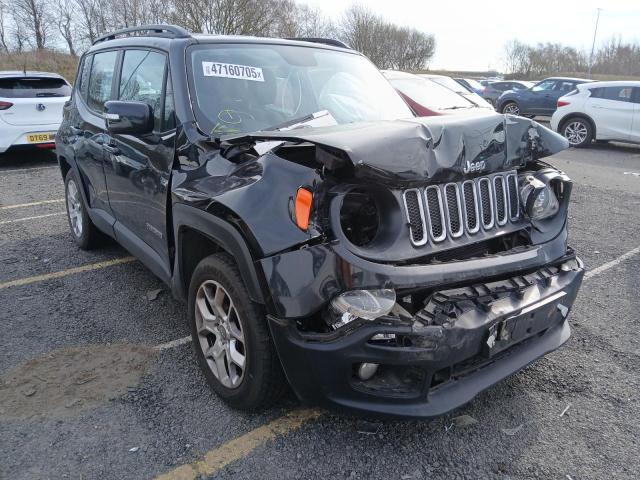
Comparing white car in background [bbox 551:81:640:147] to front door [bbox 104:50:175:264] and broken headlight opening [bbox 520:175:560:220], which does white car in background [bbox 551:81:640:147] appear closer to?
broken headlight opening [bbox 520:175:560:220]

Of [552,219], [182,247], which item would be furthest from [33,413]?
[552,219]

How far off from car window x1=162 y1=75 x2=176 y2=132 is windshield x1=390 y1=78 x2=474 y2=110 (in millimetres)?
5705

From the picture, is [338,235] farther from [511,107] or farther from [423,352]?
[511,107]

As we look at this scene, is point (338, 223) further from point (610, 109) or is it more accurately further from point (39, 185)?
point (610, 109)

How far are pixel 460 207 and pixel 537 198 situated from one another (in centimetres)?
60

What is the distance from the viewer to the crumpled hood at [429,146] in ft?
7.26

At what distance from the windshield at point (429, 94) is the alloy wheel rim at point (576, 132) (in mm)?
6282

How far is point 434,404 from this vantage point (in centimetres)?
219

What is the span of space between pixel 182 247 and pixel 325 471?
140 centimetres

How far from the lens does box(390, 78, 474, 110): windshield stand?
8.34m

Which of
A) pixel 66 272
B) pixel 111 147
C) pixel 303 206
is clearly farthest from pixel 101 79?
pixel 303 206

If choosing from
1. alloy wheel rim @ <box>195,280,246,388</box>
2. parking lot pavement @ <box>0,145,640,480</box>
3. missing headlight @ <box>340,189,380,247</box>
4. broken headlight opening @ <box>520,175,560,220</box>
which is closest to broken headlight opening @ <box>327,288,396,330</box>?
missing headlight @ <box>340,189,380,247</box>

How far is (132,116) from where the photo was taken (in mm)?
3090

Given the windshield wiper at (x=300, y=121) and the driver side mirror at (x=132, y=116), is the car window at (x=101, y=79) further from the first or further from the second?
the windshield wiper at (x=300, y=121)
